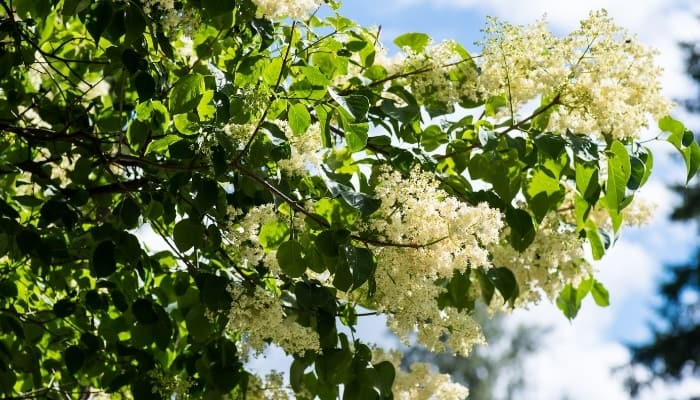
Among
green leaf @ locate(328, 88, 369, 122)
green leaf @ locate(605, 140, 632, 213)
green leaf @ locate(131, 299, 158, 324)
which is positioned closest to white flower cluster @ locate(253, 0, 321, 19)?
green leaf @ locate(328, 88, 369, 122)

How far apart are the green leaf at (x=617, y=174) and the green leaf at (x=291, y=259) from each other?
0.64m

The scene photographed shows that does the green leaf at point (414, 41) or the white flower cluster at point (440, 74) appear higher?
the green leaf at point (414, 41)

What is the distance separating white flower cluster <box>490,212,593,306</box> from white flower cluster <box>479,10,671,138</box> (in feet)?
1.53

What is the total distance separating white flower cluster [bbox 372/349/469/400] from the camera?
2.51 metres

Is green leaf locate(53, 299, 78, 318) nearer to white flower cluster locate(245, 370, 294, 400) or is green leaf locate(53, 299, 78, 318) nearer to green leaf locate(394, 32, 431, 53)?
white flower cluster locate(245, 370, 294, 400)

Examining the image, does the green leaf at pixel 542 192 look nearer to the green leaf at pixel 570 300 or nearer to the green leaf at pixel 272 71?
the green leaf at pixel 570 300

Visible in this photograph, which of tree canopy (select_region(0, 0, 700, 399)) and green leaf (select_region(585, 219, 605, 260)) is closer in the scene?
tree canopy (select_region(0, 0, 700, 399))

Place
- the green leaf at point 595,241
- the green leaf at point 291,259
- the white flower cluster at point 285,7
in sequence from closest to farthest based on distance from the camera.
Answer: the white flower cluster at point 285,7
the green leaf at point 291,259
the green leaf at point 595,241

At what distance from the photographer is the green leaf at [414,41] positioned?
7.68 ft

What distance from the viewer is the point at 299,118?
182 centimetres

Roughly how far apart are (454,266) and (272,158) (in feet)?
1.42

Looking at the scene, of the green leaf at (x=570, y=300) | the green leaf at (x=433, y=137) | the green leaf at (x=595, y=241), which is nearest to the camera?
the green leaf at (x=433, y=137)

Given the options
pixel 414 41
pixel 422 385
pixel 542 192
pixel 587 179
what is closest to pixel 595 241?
pixel 542 192

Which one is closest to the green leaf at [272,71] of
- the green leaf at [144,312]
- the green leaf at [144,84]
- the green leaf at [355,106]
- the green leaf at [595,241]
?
the green leaf at [355,106]
